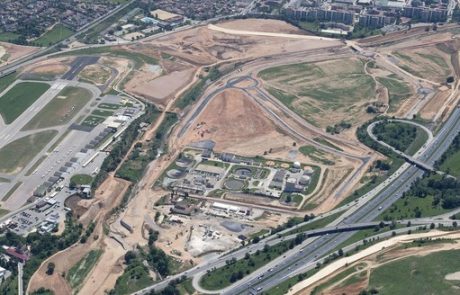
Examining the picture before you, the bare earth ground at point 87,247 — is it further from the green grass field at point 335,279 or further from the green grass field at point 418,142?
the green grass field at point 418,142

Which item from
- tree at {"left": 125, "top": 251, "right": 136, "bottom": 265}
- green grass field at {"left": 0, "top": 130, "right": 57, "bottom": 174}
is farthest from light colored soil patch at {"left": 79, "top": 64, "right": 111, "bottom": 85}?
tree at {"left": 125, "top": 251, "right": 136, "bottom": 265}

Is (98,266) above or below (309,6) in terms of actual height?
below

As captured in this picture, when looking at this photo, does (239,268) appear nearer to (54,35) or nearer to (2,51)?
(2,51)

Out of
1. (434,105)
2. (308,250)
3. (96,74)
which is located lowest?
(308,250)

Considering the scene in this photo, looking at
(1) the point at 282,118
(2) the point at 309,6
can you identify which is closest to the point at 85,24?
(2) the point at 309,6

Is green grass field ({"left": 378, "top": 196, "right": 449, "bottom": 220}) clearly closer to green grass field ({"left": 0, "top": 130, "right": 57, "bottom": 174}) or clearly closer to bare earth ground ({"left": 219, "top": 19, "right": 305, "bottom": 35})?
green grass field ({"left": 0, "top": 130, "right": 57, "bottom": 174})

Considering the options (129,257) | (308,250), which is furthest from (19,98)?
(308,250)

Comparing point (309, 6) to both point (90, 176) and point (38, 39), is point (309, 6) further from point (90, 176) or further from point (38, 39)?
point (90, 176)
